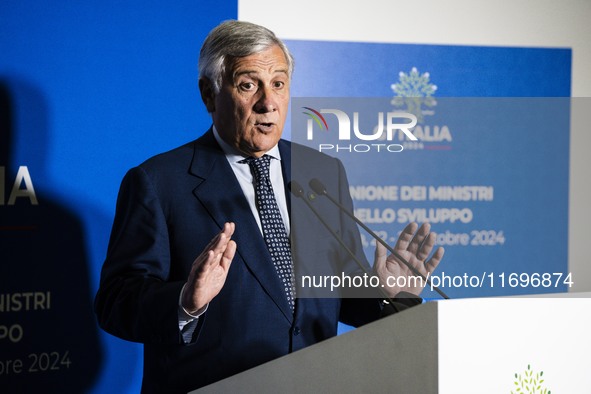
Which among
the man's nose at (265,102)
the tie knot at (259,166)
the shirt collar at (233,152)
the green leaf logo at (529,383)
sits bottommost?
the green leaf logo at (529,383)

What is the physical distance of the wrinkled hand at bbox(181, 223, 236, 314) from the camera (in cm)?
168

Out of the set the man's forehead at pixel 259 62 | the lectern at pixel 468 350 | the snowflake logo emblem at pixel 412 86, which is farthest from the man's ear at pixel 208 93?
the lectern at pixel 468 350

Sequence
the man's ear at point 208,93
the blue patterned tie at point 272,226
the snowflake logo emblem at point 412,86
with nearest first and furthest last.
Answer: the blue patterned tie at point 272,226, the man's ear at point 208,93, the snowflake logo emblem at point 412,86

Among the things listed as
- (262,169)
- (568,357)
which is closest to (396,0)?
(262,169)

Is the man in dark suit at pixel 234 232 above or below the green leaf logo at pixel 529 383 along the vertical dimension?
above

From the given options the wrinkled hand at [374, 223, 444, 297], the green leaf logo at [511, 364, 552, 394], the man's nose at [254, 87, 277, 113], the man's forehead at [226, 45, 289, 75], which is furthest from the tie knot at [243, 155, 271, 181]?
the green leaf logo at [511, 364, 552, 394]

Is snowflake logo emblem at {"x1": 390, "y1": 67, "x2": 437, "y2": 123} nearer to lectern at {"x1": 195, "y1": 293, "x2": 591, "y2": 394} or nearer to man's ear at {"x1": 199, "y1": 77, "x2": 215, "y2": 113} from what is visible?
man's ear at {"x1": 199, "y1": 77, "x2": 215, "y2": 113}

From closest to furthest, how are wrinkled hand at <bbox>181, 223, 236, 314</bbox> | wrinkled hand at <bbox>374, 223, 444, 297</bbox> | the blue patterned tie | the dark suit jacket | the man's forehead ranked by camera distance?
wrinkled hand at <bbox>181, 223, 236, 314</bbox>, wrinkled hand at <bbox>374, 223, 444, 297</bbox>, the dark suit jacket, the blue patterned tie, the man's forehead

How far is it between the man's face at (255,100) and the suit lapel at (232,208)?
0.10 meters

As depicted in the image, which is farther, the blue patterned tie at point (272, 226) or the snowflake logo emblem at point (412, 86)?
the snowflake logo emblem at point (412, 86)

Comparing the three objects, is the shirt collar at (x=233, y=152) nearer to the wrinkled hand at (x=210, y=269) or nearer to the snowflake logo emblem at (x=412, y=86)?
the wrinkled hand at (x=210, y=269)

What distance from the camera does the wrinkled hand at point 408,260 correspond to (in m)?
1.87

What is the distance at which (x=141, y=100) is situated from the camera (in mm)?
3092

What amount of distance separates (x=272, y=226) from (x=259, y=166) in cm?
21
